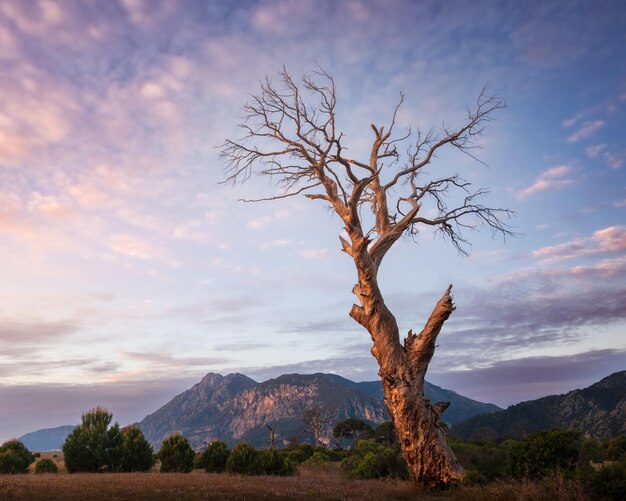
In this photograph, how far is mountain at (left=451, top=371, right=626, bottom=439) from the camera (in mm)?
79625

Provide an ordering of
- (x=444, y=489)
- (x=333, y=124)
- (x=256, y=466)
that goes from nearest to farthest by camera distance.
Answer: (x=444, y=489)
(x=333, y=124)
(x=256, y=466)

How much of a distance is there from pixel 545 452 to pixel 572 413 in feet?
298

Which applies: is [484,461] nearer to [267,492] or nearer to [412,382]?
[412,382]

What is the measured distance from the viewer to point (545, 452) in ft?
51.8

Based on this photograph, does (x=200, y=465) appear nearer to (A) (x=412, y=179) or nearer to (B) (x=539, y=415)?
(A) (x=412, y=179)

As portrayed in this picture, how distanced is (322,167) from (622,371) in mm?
104538

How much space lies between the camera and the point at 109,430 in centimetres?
2516

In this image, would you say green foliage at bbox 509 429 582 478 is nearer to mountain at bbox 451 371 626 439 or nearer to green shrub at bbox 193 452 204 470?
green shrub at bbox 193 452 204 470

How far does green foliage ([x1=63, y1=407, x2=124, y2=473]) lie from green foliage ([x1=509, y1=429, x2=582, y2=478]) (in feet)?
62.0

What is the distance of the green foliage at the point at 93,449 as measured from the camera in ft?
78.4

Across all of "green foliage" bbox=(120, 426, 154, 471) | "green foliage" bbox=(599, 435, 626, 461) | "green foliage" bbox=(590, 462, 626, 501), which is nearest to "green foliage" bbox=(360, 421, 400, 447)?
"green foliage" bbox=(599, 435, 626, 461)

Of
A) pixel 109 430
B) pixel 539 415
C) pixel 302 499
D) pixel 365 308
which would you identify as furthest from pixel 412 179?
pixel 539 415

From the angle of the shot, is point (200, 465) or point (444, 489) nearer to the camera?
point (444, 489)

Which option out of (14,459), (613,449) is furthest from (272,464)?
(613,449)
